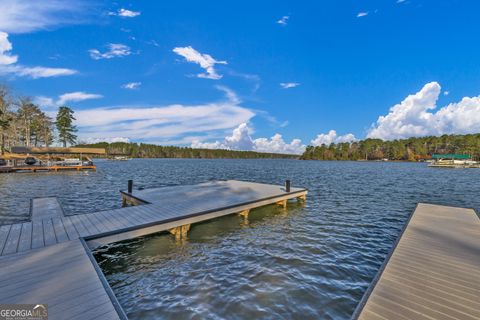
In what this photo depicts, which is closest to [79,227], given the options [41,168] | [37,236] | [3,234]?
[37,236]

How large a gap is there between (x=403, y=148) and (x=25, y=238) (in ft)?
481

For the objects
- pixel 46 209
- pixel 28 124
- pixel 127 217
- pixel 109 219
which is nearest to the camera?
pixel 109 219

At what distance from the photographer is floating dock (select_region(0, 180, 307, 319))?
353cm

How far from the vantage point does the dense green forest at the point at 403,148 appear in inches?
3693

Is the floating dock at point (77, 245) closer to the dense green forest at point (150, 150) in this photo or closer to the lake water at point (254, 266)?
the lake water at point (254, 266)

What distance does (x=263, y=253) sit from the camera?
7234 millimetres

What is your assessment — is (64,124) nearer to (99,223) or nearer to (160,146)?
(99,223)

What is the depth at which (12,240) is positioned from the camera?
19.6 feet

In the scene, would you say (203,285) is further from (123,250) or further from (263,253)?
(123,250)

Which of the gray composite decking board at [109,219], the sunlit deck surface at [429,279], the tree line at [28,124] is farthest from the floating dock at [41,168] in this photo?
the sunlit deck surface at [429,279]

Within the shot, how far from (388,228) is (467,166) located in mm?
80758

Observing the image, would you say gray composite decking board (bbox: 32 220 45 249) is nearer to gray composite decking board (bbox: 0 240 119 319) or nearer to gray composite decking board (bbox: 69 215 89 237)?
gray composite decking board (bbox: 0 240 119 319)

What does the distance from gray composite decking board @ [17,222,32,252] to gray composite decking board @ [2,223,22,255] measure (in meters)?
0.08

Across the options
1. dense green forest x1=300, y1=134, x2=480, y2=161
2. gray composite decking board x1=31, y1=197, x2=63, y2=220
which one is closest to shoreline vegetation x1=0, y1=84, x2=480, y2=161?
dense green forest x1=300, y1=134, x2=480, y2=161
